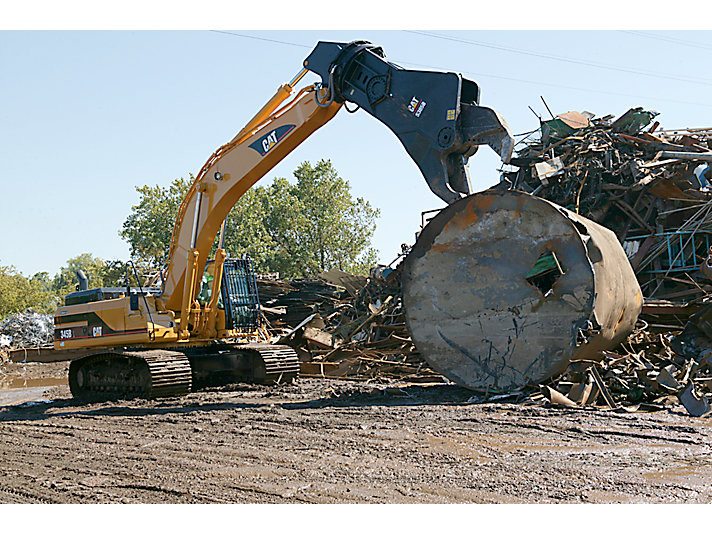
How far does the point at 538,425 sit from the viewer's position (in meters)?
7.23

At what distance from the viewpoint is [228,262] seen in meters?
11.8

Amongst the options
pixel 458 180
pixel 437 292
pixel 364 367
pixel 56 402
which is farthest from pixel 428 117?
pixel 56 402

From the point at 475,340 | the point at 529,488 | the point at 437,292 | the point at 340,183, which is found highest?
the point at 340,183

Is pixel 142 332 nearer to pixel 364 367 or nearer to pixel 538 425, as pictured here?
pixel 364 367

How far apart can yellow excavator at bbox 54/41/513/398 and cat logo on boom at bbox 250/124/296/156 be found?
0.6 inches

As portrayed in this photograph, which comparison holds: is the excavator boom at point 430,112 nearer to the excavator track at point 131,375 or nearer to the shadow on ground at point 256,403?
the shadow on ground at point 256,403

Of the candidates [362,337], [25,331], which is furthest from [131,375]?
[25,331]

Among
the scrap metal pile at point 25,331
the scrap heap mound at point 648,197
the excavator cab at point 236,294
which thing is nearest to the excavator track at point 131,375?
the excavator cab at point 236,294

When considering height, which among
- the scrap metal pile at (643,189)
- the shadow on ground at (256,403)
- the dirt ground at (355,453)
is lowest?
the dirt ground at (355,453)

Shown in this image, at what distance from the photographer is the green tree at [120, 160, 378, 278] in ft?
135

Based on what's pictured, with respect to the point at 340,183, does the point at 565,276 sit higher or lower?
lower

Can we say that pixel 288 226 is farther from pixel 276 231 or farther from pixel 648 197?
pixel 648 197

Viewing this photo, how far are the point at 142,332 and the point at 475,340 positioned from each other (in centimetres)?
502

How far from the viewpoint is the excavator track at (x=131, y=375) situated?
405 inches
